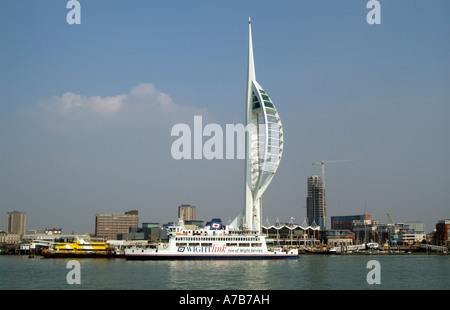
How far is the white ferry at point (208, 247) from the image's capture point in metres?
59.3

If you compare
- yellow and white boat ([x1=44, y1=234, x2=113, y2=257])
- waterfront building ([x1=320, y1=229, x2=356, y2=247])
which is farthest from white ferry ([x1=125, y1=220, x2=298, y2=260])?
waterfront building ([x1=320, y1=229, x2=356, y2=247])

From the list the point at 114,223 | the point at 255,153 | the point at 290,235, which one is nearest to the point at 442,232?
the point at 290,235

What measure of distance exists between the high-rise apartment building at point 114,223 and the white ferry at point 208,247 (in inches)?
5185

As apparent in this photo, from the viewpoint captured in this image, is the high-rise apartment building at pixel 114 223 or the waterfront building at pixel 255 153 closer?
the waterfront building at pixel 255 153

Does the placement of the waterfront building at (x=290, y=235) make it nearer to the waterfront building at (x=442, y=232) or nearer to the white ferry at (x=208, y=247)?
the waterfront building at (x=442, y=232)

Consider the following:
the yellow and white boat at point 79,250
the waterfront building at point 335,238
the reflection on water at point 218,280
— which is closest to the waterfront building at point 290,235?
the waterfront building at point 335,238

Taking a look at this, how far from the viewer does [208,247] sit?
59.9 meters

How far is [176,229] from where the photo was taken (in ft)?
200

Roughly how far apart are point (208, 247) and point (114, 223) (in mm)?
137966

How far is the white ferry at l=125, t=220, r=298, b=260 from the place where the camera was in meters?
59.3

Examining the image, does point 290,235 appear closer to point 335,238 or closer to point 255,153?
point 335,238
